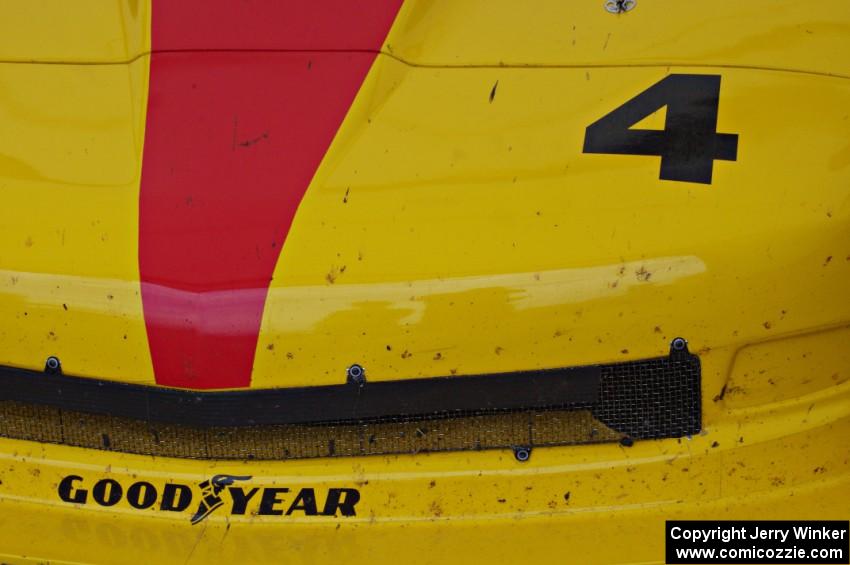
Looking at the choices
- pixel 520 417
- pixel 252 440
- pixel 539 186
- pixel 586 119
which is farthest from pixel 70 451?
pixel 586 119

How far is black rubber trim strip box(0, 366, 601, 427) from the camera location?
2600 mm

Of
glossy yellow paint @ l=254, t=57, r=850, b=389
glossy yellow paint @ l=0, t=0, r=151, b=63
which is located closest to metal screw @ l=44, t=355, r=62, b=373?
glossy yellow paint @ l=254, t=57, r=850, b=389

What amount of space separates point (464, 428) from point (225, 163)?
785 mm

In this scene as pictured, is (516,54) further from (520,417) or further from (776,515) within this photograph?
(776,515)

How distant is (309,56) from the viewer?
118 inches

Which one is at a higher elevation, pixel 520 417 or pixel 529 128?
pixel 529 128

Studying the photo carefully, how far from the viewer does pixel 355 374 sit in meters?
2.59

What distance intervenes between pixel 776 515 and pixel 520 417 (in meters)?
0.57

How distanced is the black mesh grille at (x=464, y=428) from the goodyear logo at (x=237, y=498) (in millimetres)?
68

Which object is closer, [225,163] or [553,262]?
[553,262]

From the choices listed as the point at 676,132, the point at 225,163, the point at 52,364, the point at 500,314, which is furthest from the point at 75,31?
the point at 676,132

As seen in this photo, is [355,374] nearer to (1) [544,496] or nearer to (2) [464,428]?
(2) [464,428]

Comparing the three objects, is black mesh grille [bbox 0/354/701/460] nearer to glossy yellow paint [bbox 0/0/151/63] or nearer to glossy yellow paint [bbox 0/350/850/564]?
glossy yellow paint [bbox 0/350/850/564]

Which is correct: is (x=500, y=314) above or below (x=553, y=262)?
below
